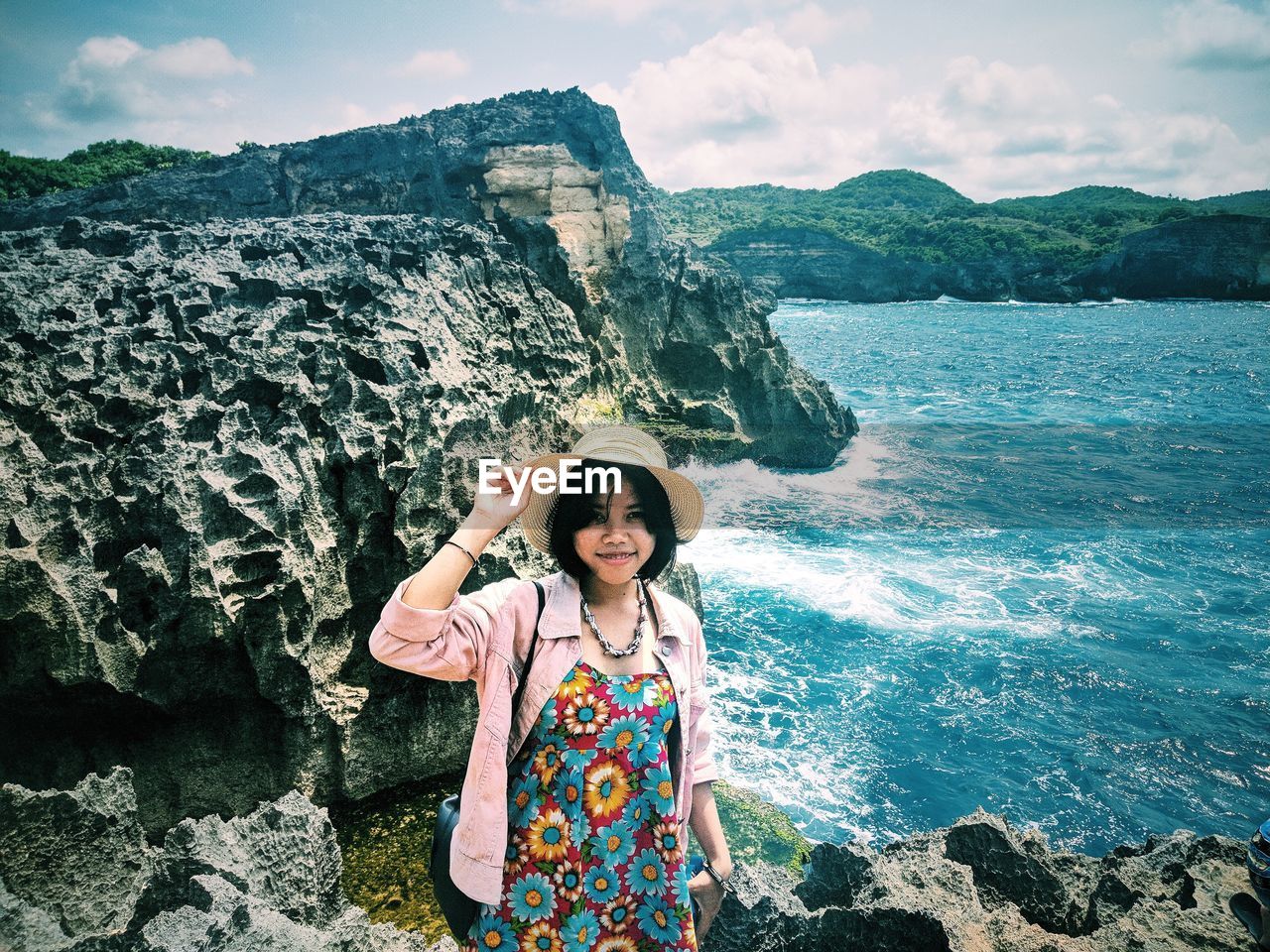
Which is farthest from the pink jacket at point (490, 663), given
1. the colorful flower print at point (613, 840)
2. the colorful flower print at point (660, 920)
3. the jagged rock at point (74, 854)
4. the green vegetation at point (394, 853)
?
the green vegetation at point (394, 853)

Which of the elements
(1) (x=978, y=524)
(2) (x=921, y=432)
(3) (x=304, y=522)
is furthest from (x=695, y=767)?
(2) (x=921, y=432)

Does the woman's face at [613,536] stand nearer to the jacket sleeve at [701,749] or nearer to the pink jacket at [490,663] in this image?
the pink jacket at [490,663]

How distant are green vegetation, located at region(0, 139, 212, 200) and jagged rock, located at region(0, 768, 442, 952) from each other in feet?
88.1

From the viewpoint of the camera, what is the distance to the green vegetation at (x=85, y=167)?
24.0 m

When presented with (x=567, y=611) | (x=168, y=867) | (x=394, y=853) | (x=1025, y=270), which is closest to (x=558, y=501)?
(x=567, y=611)

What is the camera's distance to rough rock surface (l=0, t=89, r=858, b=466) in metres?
24.1

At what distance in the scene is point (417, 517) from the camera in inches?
304

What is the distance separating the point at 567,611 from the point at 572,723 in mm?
320

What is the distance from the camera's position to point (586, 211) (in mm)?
27500

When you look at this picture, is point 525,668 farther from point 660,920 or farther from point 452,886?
point 660,920

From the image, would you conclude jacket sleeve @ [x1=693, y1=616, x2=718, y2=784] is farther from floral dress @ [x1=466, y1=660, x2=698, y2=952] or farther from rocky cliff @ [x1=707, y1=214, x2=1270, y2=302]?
rocky cliff @ [x1=707, y1=214, x2=1270, y2=302]

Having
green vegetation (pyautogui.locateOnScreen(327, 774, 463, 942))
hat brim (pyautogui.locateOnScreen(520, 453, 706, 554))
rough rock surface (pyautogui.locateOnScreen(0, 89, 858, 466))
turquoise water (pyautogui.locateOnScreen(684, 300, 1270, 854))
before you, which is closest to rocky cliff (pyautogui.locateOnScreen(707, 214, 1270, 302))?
turquoise water (pyautogui.locateOnScreen(684, 300, 1270, 854))

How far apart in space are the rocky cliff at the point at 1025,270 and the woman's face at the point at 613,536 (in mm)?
82315

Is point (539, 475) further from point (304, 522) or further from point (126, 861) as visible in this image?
point (304, 522)
